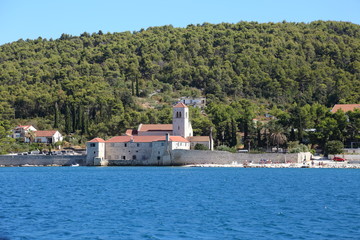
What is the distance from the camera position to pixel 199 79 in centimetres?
10675

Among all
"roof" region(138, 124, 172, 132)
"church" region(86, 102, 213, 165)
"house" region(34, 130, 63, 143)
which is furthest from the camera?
"house" region(34, 130, 63, 143)

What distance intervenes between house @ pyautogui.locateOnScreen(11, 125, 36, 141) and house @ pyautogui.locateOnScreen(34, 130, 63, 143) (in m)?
1.47

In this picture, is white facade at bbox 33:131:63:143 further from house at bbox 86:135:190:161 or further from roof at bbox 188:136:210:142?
roof at bbox 188:136:210:142

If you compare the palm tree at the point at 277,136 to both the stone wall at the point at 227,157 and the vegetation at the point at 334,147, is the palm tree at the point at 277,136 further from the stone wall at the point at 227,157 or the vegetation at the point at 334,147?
the vegetation at the point at 334,147

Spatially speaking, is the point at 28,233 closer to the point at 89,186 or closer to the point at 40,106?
the point at 89,186

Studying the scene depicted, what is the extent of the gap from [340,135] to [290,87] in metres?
36.8

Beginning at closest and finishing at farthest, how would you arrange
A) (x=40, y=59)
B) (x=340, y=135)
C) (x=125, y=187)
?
(x=125, y=187), (x=340, y=135), (x=40, y=59)

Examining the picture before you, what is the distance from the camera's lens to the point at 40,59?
121875mm

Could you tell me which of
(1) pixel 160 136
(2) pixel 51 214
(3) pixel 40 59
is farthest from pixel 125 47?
(2) pixel 51 214

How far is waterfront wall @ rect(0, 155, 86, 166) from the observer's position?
218 feet

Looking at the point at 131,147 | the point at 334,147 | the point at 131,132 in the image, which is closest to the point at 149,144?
the point at 131,147

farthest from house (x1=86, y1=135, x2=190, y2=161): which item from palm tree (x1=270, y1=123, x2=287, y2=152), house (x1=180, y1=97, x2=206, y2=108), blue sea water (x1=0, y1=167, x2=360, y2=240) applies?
house (x1=180, y1=97, x2=206, y2=108)

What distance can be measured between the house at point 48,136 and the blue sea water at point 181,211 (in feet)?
130

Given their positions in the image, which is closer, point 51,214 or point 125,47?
point 51,214
